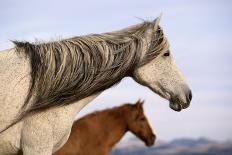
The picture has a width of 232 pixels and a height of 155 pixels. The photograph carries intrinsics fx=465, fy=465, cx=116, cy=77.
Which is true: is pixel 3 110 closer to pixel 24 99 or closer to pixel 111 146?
pixel 24 99

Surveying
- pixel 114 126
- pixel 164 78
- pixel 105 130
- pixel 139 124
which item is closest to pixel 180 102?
pixel 164 78

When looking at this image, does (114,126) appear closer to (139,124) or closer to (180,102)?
(139,124)

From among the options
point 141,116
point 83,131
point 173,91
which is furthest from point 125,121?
point 173,91

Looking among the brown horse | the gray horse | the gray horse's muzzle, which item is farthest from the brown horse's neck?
the gray horse

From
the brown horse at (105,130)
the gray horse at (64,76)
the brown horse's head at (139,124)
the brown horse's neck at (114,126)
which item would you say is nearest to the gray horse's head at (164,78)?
the gray horse at (64,76)

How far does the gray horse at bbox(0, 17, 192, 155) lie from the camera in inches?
131

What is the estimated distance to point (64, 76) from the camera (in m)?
3.41

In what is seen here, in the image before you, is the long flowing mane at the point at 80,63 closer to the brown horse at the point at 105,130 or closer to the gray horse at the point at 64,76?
the gray horse at the point at 64,76

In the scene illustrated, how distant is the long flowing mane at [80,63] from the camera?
337cm

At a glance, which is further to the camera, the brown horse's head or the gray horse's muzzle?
the brown horse's head

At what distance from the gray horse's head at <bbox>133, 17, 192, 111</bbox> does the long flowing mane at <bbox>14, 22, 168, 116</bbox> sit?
60 millimetres

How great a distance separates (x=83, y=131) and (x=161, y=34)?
196 inches

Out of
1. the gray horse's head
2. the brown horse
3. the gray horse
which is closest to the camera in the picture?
the gray horse

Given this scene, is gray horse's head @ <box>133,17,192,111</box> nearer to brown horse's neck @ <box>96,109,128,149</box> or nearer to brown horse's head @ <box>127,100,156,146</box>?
brown horse's neck @ <box>96,109,128,149</box>
